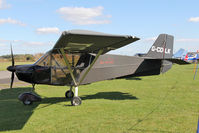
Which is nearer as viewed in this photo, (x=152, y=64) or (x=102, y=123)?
(x=102, y=123)

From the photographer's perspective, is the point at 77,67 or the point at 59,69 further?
the point at 77,67

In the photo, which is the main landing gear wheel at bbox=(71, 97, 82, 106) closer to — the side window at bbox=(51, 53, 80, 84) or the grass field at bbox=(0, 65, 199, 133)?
the grass field at bbox=(0, 65, 199, 133)

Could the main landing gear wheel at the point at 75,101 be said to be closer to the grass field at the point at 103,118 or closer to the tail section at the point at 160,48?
the grass field at the point at 103,118

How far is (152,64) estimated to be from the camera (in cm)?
969

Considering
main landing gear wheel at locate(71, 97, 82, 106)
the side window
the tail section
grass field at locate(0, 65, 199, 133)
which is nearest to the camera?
grass field at locate(0, 65, 199, 133)

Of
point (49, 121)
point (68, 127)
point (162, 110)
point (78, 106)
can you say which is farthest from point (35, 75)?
point (162, 110)

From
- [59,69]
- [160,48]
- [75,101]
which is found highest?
[160,48]

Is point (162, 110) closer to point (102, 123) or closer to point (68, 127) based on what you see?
point (102, 123)

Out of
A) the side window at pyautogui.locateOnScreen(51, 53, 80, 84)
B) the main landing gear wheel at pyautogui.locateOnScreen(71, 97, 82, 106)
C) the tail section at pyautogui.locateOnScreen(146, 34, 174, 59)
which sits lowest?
the main landing gear wheel at pyautogui.locateOnScreen(71, 97, 82, 106)

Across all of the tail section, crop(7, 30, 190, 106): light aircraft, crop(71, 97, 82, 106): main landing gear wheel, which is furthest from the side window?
the tail section

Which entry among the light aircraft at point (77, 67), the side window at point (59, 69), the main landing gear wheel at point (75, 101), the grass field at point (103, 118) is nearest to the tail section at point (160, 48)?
the light aircraft at point (77, 67)

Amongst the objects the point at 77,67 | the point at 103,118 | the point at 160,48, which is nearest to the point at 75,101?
the point at 77,67

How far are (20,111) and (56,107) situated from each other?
53.0 inches

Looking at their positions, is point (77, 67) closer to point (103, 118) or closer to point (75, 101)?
point (75, 101)
